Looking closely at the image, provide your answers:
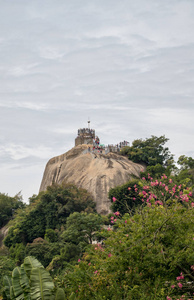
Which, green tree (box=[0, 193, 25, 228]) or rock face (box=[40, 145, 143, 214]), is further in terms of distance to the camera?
green tree (box=[0, 193, 25, 228])

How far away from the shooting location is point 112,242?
1474 cm

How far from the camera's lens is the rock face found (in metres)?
51.7

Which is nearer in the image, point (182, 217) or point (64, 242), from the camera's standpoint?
point (182, 217)

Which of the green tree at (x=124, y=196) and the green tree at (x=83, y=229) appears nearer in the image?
the green tree at (x=83, y=229)

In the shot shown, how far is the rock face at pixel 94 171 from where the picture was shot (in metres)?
A: 51.7

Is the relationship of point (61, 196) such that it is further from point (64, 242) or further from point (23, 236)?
point (64, 242)

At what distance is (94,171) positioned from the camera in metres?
56.0

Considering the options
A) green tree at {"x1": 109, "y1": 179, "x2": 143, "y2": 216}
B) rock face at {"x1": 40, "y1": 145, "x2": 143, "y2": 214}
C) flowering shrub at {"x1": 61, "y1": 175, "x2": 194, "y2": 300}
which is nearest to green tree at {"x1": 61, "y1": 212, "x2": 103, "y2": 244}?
green tree at {"x1": 109, "y1": 179, "x2": 143, "y2": 216}

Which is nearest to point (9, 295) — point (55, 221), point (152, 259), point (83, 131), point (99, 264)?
point (99, 264)

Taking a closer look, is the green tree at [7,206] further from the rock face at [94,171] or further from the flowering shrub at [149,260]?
the flowering shrub at [149,260]

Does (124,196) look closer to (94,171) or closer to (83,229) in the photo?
(94,171)

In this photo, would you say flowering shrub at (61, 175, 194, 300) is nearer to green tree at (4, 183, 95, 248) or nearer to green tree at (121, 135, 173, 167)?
green tree at (4, 183, 95, 248)

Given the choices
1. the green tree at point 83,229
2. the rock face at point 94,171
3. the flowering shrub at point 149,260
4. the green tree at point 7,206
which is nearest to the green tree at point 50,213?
the rock face at point 94,171

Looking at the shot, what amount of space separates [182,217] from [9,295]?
7.58 meters
